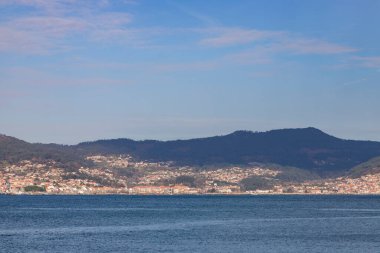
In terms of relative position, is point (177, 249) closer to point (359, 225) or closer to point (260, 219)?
point (359, 225)

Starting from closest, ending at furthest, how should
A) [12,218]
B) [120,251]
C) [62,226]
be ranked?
Answer: [120,251] < [62,226] < [12,218]

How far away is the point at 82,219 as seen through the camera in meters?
110

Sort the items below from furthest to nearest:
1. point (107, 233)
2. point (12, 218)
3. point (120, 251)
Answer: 1. point (12, 218)
2. point (107, 233)
3. point (120, 251)

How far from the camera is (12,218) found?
10888 cm

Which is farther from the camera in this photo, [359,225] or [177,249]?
[359,225]

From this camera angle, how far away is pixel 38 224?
320 feet

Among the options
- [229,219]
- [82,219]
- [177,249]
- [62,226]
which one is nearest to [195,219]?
[229,219]

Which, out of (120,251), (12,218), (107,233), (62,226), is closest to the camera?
(120,251)

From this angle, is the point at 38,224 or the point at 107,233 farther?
the point at 38,224

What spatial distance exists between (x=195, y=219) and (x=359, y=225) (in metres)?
23.4

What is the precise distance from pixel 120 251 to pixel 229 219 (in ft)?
152

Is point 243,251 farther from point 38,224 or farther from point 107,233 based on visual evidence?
point 38,224

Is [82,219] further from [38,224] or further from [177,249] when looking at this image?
[177,249]

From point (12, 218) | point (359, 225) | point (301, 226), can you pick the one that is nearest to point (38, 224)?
point (12, 218)
